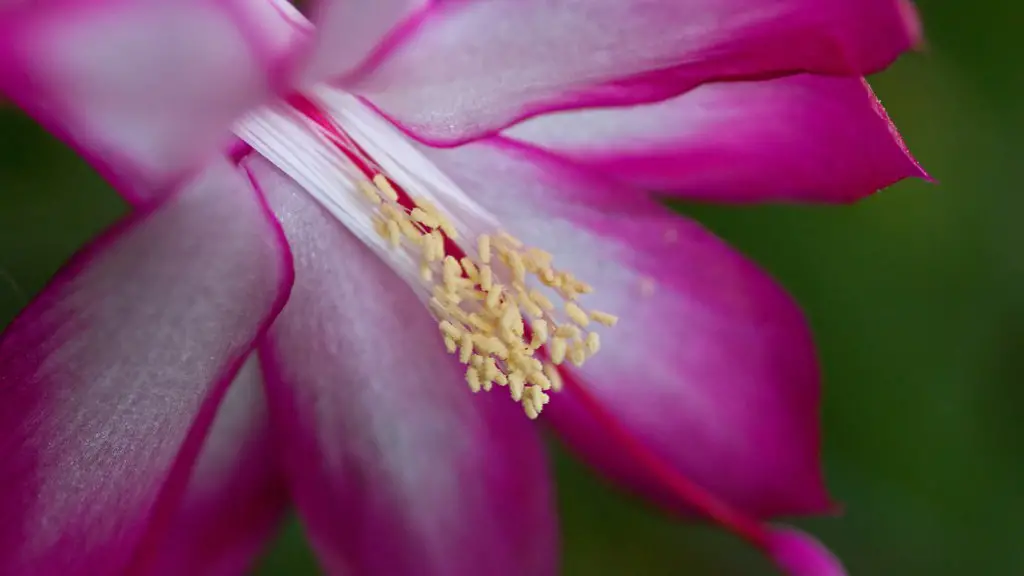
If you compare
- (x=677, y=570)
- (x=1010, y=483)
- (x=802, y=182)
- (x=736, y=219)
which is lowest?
(x=1010, y=483)

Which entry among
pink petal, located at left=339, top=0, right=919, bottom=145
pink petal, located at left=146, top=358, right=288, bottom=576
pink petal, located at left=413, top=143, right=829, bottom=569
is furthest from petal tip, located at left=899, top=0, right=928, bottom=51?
pink petal, located at left=146, top=358, right=288, bottom=576

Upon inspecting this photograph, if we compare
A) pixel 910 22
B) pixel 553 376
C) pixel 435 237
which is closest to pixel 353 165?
pixel 435 237

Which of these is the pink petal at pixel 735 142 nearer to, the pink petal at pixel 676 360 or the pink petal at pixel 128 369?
the pink petal at pixel 676 360

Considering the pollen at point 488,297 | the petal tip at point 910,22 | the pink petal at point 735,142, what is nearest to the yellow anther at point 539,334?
the pollen at point 488,297

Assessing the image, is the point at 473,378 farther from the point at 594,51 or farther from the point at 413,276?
the point at 594,51

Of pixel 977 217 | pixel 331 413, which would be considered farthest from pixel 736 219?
pixel 331 413

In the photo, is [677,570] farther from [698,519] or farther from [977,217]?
[977,217]

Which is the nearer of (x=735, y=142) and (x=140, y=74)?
(x=140, y=74)

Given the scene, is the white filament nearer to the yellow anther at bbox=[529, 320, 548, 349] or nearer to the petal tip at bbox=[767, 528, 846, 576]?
the yellow anther at bbox=[529, 320, 548, 349]
